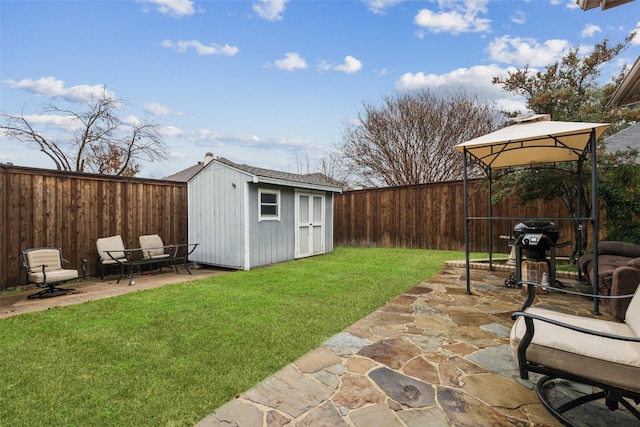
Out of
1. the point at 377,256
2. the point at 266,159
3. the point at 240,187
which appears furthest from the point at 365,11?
the point at 266,159

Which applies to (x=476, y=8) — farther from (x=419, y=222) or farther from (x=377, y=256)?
(x=377, y=256)

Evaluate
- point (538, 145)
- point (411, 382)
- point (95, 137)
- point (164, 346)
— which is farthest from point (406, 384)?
point (95, 137)

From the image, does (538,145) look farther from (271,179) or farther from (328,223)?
(328,223)

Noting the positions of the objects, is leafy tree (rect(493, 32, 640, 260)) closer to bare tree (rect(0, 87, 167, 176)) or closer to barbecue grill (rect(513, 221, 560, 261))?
barbecue grill (rect(513, 221, 560, 261))

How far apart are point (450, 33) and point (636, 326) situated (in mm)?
10532

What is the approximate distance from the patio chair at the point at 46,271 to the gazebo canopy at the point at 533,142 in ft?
21.9

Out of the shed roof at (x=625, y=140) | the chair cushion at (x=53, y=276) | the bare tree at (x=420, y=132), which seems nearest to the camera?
the chair cushion at (x=53, y=276)

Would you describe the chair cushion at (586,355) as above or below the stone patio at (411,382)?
above

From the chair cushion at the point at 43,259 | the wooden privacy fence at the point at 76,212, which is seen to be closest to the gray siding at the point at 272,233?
the wooden privacy fence at the point at 76,212

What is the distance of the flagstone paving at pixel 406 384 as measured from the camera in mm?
1856

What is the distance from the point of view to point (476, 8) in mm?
8109

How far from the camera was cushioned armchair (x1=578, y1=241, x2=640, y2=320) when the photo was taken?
3.23m

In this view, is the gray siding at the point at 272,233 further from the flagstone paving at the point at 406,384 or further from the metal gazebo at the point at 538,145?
the metal gazebo at the point at 538,145

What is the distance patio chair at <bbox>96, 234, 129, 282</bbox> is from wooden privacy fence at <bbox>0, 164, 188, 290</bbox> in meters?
0.35
